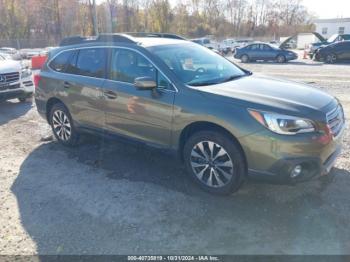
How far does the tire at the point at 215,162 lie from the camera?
354 cm

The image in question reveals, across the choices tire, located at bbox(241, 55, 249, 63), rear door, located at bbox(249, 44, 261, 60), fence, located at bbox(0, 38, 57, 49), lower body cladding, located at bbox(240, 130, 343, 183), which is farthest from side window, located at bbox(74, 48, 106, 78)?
fence, located at bbox(0, 38, 57, 49)

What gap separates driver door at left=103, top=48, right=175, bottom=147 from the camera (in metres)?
3.96

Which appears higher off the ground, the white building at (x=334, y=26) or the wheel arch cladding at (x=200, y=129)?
the white building at (x=334, y=26)

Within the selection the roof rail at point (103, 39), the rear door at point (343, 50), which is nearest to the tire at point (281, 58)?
the rear door at point (343, 50)

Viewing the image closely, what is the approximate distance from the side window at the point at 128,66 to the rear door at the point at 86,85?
220 millimetres

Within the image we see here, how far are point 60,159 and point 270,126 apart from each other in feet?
11.0

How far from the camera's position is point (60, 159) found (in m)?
5.14

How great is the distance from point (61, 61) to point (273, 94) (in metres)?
3.57

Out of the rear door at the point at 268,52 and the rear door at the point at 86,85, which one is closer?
the rear door at the point at 86,85

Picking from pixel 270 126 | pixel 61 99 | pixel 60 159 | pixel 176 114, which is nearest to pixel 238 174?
pixel 270 126

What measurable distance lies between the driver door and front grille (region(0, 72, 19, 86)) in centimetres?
Answer: 494

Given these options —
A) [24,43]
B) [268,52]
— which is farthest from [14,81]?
Result: [24,43]

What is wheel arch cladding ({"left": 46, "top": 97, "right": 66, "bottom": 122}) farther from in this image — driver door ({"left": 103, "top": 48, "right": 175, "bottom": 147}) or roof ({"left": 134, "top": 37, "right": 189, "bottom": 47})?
roof ({"left": 134, "top": 37, "right": 189, "bottom": 47})

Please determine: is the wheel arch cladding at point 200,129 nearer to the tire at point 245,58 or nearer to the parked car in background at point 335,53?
the parked car in background at point 335,53
